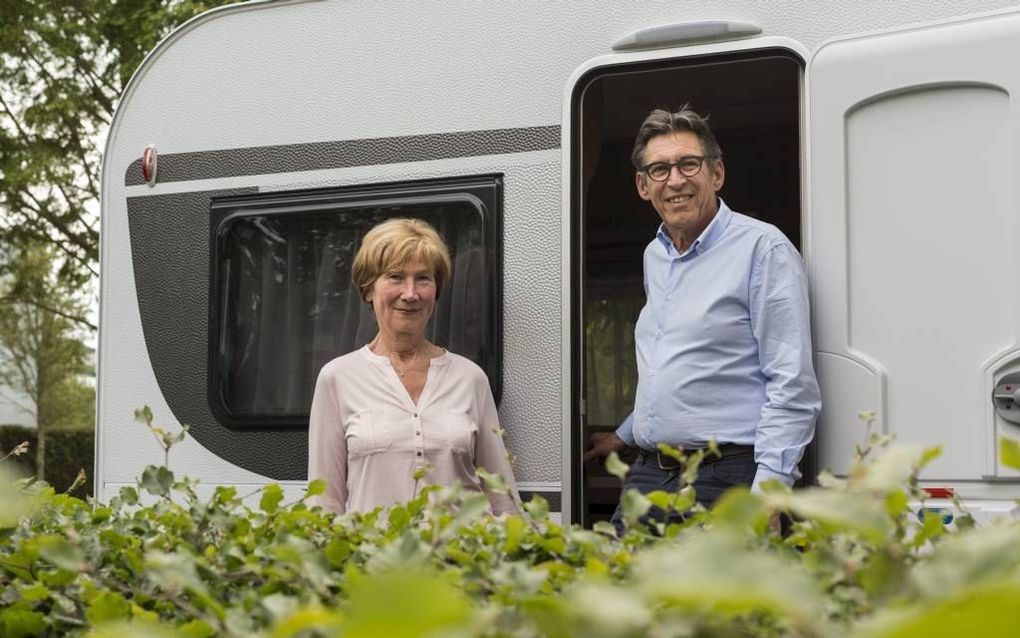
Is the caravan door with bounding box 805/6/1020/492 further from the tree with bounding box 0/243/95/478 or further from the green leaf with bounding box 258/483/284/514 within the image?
the tree with bounding box 0/243/95/478

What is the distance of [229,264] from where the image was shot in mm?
4637

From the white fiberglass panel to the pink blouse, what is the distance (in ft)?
3.47

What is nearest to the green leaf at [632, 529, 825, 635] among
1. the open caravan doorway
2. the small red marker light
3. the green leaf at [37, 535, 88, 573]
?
the green leaf at [37, 535, 88, 573]

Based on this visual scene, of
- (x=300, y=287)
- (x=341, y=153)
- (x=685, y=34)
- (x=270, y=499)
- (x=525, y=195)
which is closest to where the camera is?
(x=270, y=499)

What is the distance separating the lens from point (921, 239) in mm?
3438

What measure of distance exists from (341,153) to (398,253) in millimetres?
763

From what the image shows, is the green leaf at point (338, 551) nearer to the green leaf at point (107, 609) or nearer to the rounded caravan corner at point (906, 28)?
the green leaf at point (107, 609)

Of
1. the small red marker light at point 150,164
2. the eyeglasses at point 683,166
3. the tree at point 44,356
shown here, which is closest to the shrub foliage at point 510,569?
the eyeglasses at point 683,166

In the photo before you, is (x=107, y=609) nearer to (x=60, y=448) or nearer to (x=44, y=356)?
(x=60, y=448)

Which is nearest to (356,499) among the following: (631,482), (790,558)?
(631,482)

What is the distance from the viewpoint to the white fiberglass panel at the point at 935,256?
3.33 m

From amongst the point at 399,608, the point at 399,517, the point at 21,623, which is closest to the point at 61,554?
the point at 21,623

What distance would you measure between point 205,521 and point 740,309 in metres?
2.02

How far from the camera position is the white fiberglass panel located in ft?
10.9
